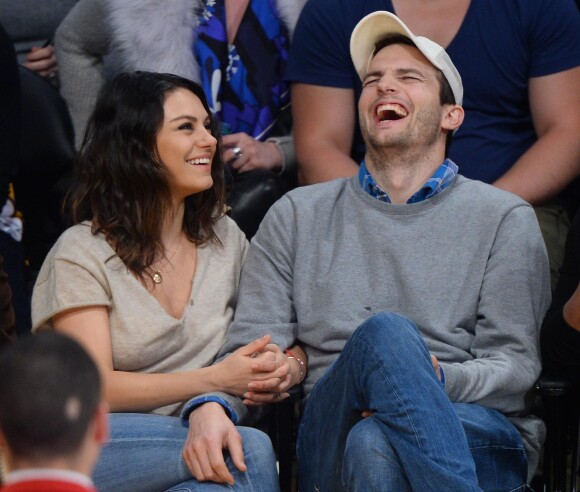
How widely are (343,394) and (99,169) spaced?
2.62ft

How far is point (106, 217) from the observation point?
2664 mm

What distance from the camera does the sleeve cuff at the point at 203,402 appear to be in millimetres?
2410

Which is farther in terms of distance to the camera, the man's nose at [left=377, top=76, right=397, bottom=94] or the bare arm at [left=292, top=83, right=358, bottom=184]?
the bare arm at [left=292, top=83, right=358, bottom=184]

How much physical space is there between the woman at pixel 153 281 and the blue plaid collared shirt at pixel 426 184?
32cm

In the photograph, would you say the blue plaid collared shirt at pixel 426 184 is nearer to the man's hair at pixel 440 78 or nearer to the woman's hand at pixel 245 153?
the man's hair at pixel 440 78

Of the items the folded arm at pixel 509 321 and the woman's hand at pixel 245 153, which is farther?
the woman's hand at pixel 245 153

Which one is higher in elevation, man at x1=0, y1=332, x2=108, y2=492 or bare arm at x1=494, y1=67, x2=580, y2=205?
man at x1=0, y1=332, x2=108, y2=492

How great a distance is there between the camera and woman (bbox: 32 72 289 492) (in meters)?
2.33

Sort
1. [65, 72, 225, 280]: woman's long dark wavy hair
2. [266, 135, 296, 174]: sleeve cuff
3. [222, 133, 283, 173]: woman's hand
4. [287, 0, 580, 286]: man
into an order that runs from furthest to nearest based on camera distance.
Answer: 1. [266, 135, 296, 174]: sleeve cuff
2. [222, 133, 283, 173]: woman's hand
3. [287, 0, 580, 286]: man
4. [65, 72, 225, 280]: woman's long dark wavy hair

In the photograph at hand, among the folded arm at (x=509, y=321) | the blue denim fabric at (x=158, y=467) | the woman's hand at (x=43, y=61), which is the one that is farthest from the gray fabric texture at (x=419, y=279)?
the woman's hand at (x=43, y=61)

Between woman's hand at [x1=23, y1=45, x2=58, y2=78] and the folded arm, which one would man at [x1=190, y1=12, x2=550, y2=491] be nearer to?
the folded arm

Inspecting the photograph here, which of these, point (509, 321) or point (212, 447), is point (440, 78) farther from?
point (212, 447)

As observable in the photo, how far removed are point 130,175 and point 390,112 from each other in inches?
24.8

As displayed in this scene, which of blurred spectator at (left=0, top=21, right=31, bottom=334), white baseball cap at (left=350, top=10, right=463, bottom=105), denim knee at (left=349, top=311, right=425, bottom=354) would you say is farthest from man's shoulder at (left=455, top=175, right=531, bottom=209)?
blurred spectator at (left=0, top=21, right=31, bottom=334)
